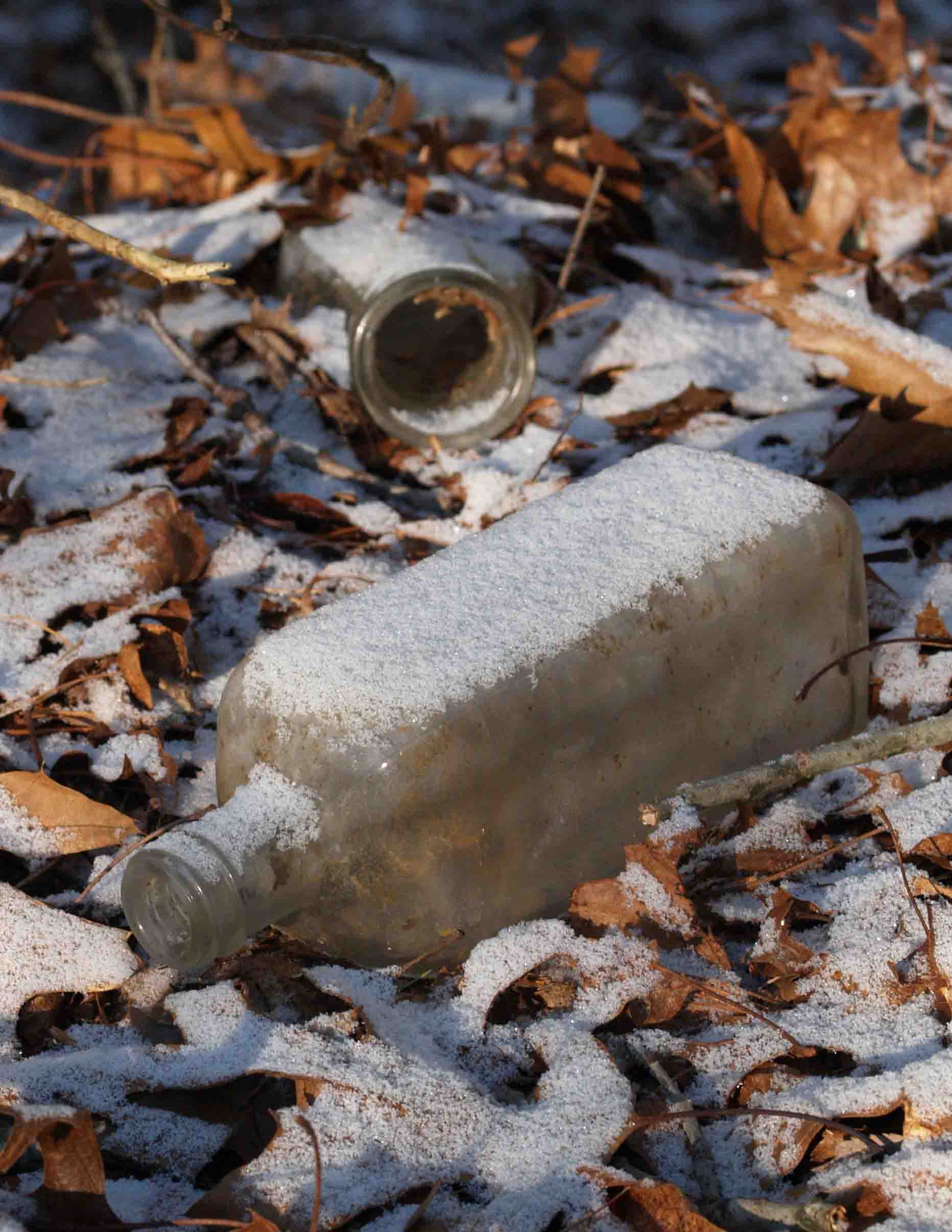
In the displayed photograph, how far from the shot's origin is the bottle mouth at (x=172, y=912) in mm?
1415

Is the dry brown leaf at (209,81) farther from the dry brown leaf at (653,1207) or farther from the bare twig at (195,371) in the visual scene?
the dry brown leaf at (653,1207)

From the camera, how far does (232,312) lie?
2.89m

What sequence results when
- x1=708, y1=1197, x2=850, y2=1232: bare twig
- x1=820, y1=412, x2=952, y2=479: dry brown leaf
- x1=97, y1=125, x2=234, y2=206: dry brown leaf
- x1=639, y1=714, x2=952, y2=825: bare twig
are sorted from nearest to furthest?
x1=708, y1=1197, x2=850, y2=1232: bare twig, x1=639, y1=714, x2=952, y2=825: bare twig, x1=820, y1=412, x2=952, y2=479: dry brown leaf, x1=97, y1=125, x2=234, y2=206: dry brown leaf

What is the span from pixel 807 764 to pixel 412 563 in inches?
31.8

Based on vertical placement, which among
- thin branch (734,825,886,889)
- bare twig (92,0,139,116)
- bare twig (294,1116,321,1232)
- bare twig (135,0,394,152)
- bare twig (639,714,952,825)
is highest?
bare twig (135,0,394,152)

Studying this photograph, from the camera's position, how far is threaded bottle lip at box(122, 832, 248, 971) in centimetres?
142

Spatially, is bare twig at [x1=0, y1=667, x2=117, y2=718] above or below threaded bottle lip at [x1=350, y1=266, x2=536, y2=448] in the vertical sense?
below

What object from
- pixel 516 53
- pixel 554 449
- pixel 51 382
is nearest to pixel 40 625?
pixel 51 382

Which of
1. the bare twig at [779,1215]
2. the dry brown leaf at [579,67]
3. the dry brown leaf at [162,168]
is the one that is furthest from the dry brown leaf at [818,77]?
the bare twig at [779,1215]

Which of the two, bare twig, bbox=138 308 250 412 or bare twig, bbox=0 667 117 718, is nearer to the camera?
bare twig, bbox=0 667 117 718

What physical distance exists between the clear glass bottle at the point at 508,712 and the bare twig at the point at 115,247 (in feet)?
1.45

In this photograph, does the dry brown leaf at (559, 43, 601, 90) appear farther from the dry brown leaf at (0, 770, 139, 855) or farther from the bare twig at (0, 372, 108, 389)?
the dry brown leaf at (0, 770, 139, 855)

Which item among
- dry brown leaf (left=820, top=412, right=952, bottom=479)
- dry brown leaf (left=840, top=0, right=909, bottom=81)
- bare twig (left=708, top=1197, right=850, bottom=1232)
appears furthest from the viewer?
dry brown leaf (left=840, top=0, right=909, bottom=81)

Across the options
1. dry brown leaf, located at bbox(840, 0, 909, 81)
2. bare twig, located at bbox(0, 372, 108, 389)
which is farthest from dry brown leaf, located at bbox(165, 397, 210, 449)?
dry brown leaf, located at bbox(840, 0, 909, 81)
